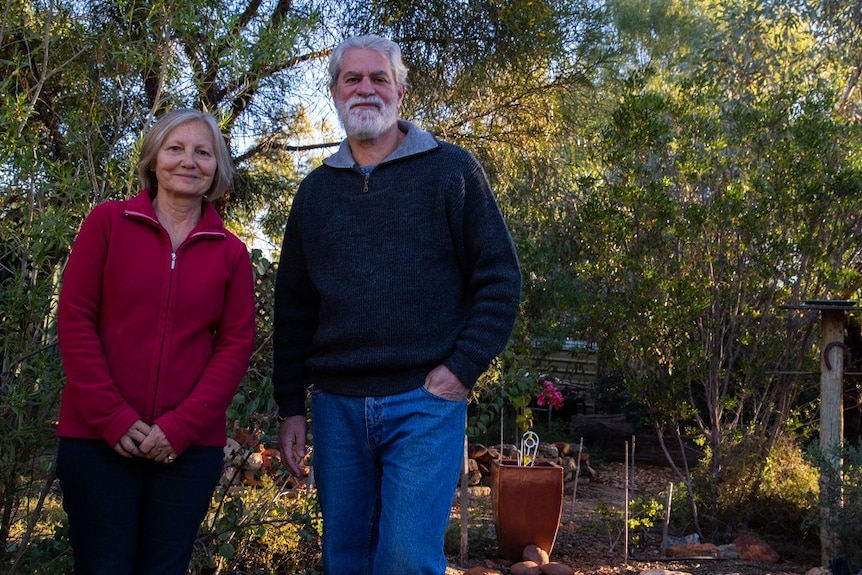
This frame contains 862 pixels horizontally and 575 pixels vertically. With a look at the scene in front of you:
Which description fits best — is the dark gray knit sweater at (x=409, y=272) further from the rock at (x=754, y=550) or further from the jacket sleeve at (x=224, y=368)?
the rock at (x=754, y=550)

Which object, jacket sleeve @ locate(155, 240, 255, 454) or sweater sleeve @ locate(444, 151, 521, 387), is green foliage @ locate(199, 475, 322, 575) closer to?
jacket sleeve @ locate(155, 240, 255, 454)

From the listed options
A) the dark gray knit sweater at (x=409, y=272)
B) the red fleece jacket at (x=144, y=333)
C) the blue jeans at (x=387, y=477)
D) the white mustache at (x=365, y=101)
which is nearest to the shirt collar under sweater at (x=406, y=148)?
the dark gray knit sweater at (x=409, y=272)

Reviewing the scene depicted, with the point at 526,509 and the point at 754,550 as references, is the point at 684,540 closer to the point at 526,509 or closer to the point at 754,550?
the point at 754,550

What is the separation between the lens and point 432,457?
2.04 m

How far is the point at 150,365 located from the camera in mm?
2029

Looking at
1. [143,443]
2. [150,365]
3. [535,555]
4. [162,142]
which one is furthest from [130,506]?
[535,555]

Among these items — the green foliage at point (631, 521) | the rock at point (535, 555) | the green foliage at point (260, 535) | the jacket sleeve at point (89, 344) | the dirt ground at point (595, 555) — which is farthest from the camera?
the green foliage at point (631, 521)

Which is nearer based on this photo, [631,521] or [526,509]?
[526,509]

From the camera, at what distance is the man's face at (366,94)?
220 cm

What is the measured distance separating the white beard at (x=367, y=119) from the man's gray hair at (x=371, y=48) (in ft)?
0.35

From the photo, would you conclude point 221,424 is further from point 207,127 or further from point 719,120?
point 719,120

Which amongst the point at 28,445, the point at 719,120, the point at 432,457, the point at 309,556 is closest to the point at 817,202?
the point at 719,120

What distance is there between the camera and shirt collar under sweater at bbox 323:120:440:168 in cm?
219

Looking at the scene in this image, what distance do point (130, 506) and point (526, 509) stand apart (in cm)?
342
